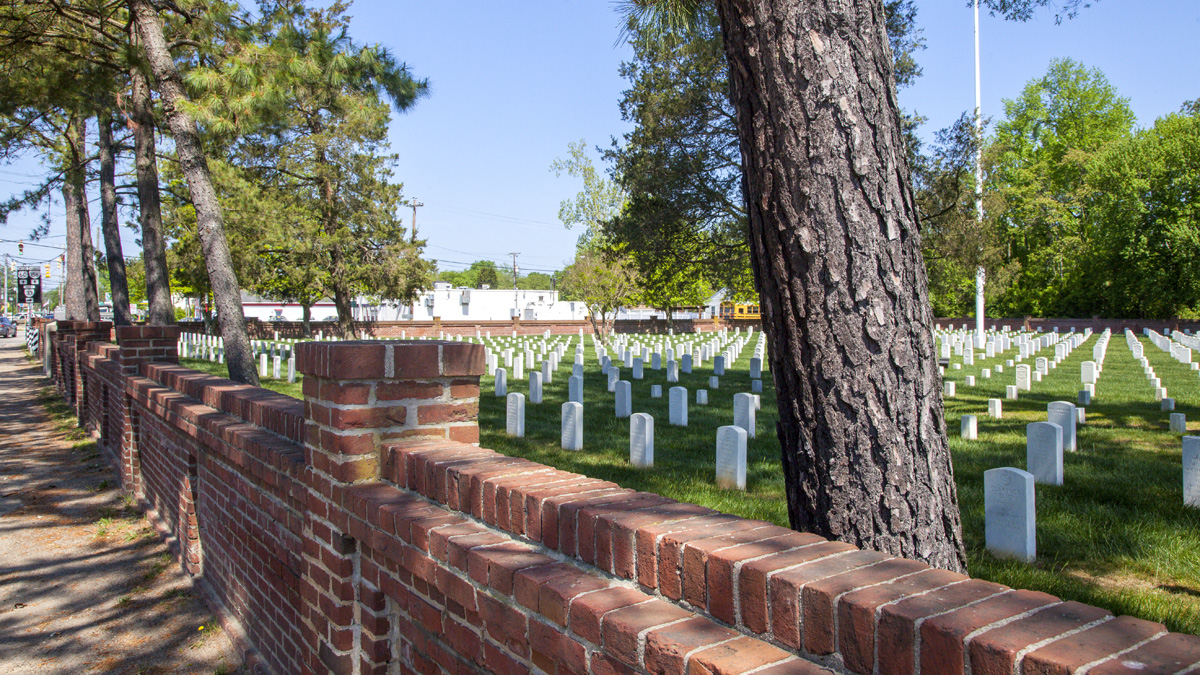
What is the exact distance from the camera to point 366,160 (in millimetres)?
33312

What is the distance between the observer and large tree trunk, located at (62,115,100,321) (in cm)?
2120

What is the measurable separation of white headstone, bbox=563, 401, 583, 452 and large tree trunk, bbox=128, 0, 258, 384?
14.8 ft

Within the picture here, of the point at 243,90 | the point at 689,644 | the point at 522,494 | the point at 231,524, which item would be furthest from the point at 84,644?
the point at 243,90

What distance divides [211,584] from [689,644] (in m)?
4.75

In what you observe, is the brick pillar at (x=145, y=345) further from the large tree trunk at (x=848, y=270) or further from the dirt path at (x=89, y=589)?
the large tree trunk at (x=848, y=270)

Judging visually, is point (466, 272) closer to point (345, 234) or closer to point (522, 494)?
point (345, 234)

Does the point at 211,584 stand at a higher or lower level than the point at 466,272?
lower

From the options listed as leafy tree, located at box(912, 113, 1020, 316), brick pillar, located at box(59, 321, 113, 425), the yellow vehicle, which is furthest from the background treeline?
the yellow vehicle

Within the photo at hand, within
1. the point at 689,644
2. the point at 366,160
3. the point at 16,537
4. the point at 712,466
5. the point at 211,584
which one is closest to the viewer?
the point at 689,644

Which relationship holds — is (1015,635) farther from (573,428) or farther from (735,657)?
(573,428)

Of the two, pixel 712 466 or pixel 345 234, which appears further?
pixel 345 234

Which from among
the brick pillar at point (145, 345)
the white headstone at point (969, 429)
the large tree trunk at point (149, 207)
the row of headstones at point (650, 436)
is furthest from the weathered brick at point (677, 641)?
the large tree trunk at point (149, 207)

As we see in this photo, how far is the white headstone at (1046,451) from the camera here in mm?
6738

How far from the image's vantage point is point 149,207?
12484 mm
